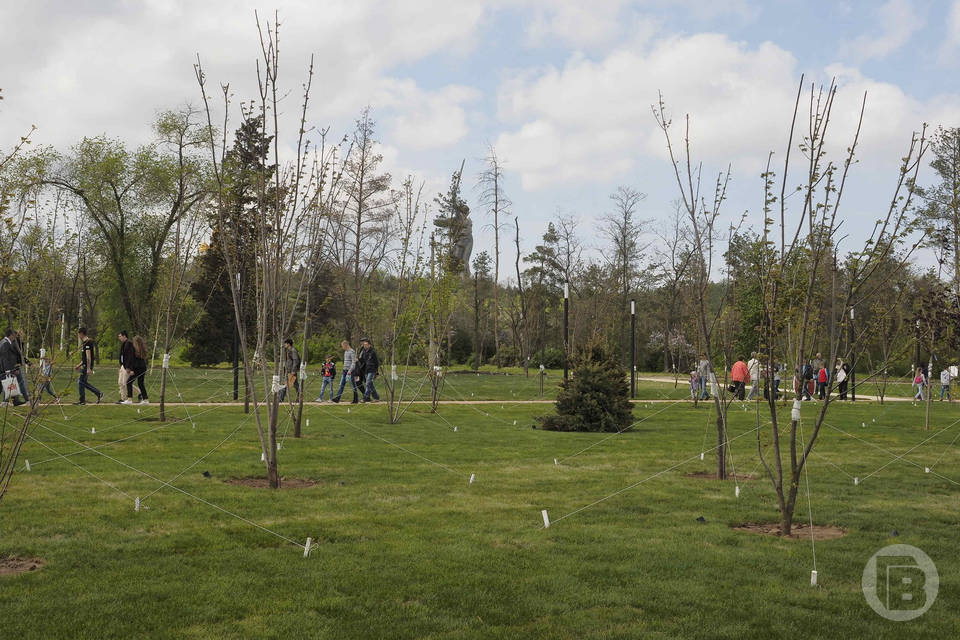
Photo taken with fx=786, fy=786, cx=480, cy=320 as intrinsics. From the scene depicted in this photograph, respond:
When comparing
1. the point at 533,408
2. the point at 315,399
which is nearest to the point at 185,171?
the point at 315,399

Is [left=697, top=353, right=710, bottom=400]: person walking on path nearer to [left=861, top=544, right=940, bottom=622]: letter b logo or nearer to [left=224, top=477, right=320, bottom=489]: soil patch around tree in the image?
[left=224, top=477, right=320, bottom=489]: soil patch around tree

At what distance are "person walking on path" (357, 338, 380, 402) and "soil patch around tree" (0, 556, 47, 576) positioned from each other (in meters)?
13.4

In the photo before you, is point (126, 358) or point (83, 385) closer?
point (83, 385)

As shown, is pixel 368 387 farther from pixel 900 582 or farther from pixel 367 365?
pixel 900 582

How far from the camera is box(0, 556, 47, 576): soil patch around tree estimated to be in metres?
5.20

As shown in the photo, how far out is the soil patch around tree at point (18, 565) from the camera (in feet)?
17.1

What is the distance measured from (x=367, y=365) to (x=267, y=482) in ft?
36.3

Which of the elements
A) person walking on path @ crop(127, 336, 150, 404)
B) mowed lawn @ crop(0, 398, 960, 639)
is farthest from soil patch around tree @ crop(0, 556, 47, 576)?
person walking on path @ crop(127, 336, 150, 404)

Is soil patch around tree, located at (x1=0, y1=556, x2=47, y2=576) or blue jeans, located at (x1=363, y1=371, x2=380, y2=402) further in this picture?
blue jeans, located at (x1=363, y1=371, x2=380, y2=402)

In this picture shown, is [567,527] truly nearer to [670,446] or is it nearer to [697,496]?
[697,496]

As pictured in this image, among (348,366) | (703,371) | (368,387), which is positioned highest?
(348,366)

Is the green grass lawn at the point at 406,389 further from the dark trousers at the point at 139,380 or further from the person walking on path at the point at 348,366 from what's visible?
the dark trousers at the point at 139,380

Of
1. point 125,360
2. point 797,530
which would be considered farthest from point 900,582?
point 125,360

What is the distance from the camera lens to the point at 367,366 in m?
19.6
